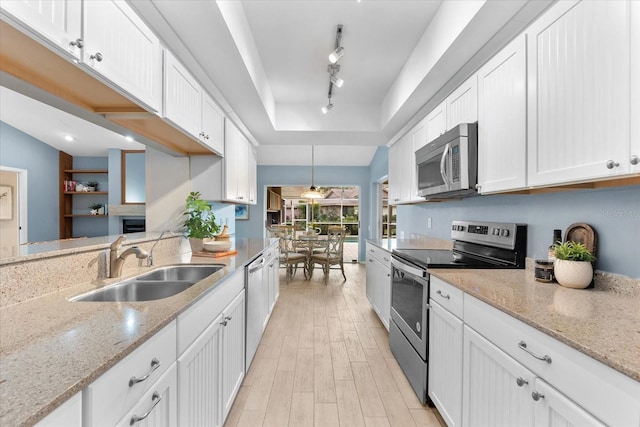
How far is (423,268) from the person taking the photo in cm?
190

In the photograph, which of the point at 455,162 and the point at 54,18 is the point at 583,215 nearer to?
the point at 455,162

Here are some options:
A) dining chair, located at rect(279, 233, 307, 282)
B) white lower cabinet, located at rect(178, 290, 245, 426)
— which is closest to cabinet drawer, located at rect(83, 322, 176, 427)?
white lower cabinet, located at rect(178, 290, 245, 426)

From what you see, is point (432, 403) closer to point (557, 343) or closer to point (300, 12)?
point (557, 343)

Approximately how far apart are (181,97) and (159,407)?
1.76 meters

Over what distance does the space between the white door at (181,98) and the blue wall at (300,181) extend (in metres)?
5.21

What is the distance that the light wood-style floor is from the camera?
71.1 inches

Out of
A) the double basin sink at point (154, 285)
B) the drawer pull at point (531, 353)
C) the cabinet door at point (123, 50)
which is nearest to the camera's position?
the drawer pull at point (531, 353)

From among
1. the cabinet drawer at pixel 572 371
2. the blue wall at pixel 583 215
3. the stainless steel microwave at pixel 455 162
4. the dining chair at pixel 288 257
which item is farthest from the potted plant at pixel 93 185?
the cabinet drawer at pixel 572 371

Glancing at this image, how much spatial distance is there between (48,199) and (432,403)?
4407 mm

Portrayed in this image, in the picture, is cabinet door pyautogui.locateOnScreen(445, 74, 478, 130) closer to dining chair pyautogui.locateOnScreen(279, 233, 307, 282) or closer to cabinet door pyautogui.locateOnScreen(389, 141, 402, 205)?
cabinet door pyautogui.locateOnScreen(389, 141, 402, 205)

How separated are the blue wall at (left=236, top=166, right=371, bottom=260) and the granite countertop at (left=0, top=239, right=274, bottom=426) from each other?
621cm

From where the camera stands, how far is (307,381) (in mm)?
2188

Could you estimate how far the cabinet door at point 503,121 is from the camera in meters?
1.50

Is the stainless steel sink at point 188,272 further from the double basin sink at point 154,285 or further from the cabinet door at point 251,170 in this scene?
the cabinet door at point 251,170
